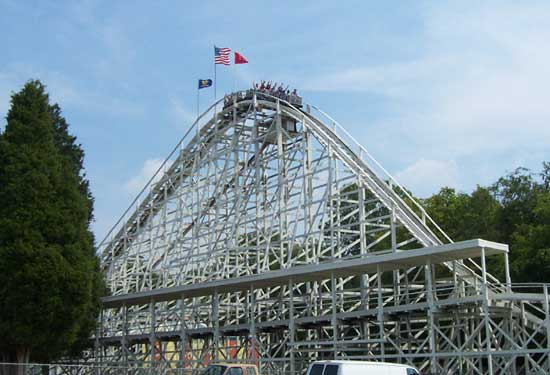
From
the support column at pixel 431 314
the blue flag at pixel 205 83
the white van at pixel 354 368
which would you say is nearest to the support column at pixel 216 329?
the support column at pixel 431 314

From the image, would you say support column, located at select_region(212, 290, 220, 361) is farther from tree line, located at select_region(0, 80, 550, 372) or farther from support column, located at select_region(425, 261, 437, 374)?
support column, located at select_region(425, 261, 437, 374)

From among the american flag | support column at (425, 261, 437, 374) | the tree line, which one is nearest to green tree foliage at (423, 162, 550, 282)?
the tree line

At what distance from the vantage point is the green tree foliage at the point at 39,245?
3472 cm

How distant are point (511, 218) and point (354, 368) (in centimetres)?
3083

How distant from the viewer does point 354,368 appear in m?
22.1

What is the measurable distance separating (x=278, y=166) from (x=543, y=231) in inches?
538

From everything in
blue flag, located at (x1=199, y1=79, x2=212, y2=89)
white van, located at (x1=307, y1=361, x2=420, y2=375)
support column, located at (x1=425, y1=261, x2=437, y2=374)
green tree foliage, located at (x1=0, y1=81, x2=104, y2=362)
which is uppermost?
blue flag, located at (x1=199, y1=79, x2=212, y2=89)

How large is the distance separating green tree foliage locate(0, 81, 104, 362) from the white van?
54.6ft

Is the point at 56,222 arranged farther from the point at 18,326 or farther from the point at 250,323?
the point at 250,323

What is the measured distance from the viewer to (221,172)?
44.8 m

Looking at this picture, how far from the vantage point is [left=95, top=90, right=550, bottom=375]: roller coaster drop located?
100.0 feet

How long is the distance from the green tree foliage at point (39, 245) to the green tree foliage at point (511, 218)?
2159cm

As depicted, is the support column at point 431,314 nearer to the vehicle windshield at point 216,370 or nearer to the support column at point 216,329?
the vehicle windshield at point 216,370

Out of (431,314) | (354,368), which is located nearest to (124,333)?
(431,314)
